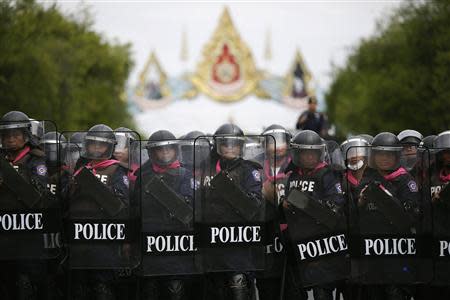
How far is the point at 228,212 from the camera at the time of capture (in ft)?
35.1

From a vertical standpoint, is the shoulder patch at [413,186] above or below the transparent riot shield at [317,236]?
above

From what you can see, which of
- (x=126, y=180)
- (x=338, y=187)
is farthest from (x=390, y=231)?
(x=126, y=180)

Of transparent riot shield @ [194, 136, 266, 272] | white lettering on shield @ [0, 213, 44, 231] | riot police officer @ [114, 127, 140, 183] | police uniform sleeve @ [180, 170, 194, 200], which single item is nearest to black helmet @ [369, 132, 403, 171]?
transparent riot shield @ [194, 136, 266, 272]

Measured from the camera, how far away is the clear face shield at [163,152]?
35.7ft

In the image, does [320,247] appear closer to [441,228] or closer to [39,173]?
[441,228]

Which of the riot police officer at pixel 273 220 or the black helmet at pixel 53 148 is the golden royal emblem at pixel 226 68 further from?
the riot police officer at pixel 273 220

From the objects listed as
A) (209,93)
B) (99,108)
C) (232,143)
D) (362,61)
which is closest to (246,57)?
(209,93)

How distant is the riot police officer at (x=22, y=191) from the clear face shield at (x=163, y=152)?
44.0 inches

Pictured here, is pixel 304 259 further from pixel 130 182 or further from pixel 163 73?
pixel 163 73

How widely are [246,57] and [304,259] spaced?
92.7 m

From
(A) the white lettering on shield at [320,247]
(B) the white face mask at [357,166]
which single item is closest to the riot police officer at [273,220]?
(A) the white lettering on shield at [320,247]

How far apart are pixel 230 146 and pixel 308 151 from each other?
2.92 feet

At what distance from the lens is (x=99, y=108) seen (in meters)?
53.9

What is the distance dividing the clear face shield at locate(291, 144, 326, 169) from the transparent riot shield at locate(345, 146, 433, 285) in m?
0.49
